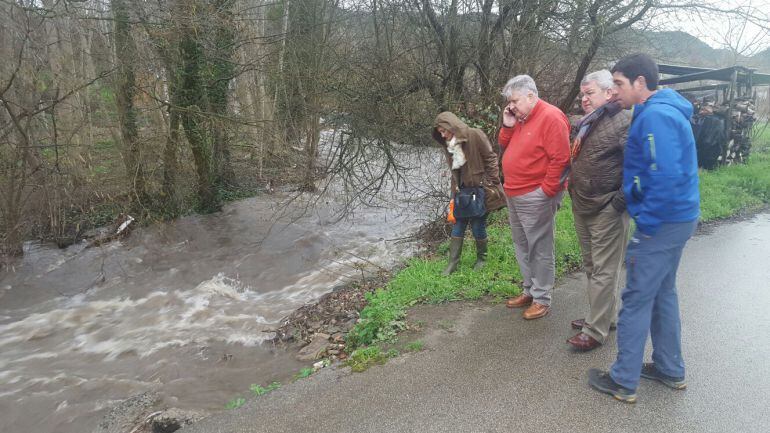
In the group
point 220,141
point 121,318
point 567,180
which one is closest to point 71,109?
point 220,141

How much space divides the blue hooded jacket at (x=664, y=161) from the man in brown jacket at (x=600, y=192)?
0.43 metres

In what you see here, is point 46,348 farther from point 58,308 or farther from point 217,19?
point 217,19

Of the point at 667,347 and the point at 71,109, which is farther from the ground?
the point at 71,109

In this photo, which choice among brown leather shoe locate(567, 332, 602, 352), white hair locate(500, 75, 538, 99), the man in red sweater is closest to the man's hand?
the man in red sweater

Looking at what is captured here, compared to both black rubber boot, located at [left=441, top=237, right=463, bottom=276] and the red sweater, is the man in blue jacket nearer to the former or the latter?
the red sweater

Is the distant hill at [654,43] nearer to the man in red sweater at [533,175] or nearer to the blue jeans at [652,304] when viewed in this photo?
the man in red sweater at [533,175]

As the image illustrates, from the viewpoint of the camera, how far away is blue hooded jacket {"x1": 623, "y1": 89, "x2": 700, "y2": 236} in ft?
9.49

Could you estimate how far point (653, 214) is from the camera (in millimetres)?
2984

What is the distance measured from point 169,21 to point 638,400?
8.67 meters

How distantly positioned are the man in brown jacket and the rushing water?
278cm

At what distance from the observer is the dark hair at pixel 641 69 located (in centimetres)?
305

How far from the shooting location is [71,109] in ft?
32.1

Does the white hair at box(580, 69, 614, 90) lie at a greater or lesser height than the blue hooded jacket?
greater

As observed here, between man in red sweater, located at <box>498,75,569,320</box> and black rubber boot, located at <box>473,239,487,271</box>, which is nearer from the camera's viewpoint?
man in red sweater, located at <box>498,75,569,320</box>
